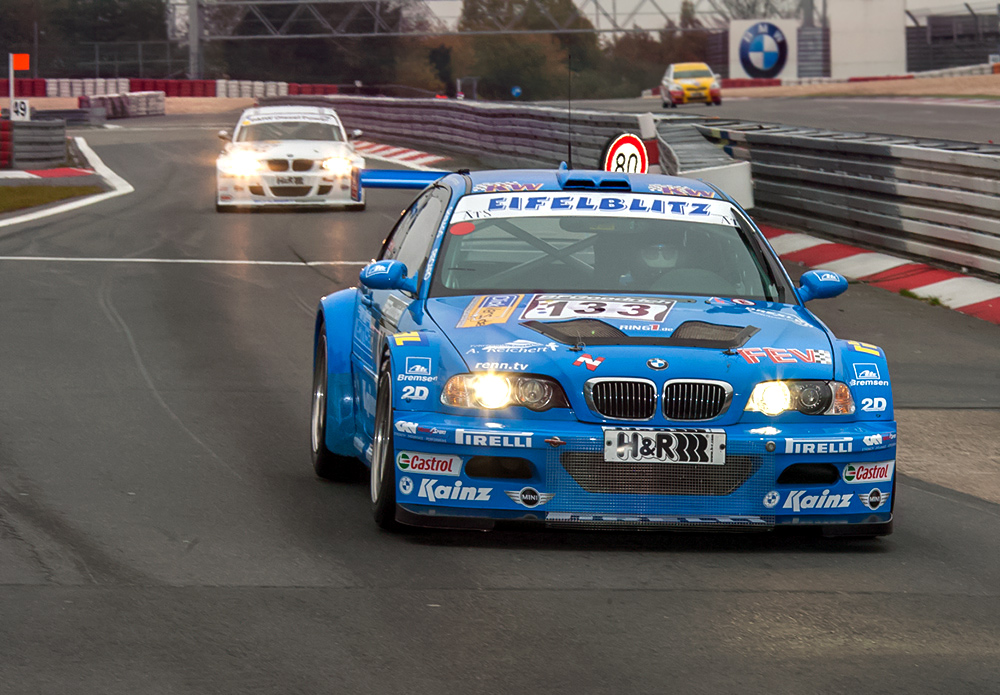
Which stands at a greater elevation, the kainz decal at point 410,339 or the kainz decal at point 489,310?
the kainz decal at point 489,310

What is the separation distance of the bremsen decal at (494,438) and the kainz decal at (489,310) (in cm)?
57

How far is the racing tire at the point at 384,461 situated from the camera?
5957 millimetres

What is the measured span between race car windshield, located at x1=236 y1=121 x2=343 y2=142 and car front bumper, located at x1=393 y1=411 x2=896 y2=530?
17691 millimetres

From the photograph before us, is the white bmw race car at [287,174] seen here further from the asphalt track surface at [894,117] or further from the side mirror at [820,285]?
the side mirror at [820,285]

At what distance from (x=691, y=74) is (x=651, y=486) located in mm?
52286

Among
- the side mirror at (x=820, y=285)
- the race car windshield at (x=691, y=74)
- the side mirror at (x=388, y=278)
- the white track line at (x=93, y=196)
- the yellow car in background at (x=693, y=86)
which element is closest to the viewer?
the side mirror at (x=388, y=278)

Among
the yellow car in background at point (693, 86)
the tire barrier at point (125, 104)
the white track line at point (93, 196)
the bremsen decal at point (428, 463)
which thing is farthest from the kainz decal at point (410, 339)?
the tire barrier at point (125, 104)

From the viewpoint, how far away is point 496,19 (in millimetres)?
71125

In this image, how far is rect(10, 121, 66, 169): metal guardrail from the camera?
29.2 metres

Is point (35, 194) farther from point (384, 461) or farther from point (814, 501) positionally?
point (814, 501)

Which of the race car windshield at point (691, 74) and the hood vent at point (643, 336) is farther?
the race car windshield at point (691, 74)

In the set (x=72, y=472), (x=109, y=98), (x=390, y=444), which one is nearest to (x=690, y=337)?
(x=390, y=444)

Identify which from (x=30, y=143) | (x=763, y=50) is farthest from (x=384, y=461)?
(x=763, y=50)

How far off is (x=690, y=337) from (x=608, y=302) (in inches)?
22.0
